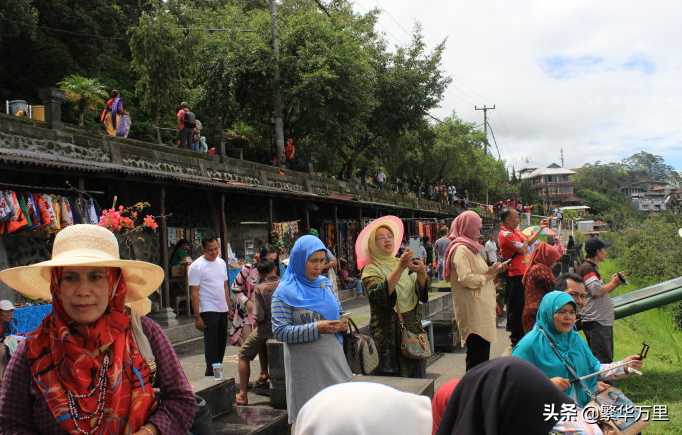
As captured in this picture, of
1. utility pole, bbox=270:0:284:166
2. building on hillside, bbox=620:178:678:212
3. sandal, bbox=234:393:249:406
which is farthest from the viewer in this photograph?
building on hillside, bbox=620:178:678:212

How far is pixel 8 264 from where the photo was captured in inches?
328

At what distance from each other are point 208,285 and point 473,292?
2556 mm

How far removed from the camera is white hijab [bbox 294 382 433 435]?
1.56 m

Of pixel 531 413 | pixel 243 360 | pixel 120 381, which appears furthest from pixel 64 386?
pixel 243 360

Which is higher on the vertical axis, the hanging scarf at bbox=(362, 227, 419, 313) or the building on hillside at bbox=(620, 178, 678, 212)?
the building on hillside at bbox=(620, 178, 678, 212)

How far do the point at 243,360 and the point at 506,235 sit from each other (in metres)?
2.93

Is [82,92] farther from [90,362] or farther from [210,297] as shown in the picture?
[90,362]

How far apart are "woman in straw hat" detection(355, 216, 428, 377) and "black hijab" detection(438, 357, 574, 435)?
7.81 ft

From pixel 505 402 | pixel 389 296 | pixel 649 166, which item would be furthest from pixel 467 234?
pixel 649 166

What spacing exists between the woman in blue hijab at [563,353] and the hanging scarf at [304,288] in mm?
1183

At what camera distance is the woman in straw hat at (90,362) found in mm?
2031

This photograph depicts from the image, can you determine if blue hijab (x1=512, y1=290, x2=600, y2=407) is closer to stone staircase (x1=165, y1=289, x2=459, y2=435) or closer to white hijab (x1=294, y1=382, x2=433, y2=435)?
stone staircase (x1=165, y1=289, x2=459, y2=435)

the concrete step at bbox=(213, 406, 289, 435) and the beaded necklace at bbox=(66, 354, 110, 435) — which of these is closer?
the beaded necklace at bbox=(66, 354, 110, 435)

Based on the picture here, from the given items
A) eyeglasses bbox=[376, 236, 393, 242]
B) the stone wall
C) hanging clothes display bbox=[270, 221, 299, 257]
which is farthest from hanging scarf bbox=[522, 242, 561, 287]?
hanging clothes display bbox=[270, 221, 299, 257]
